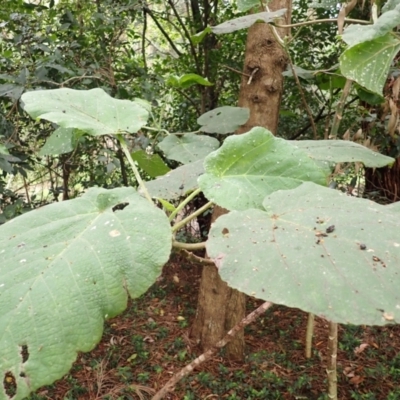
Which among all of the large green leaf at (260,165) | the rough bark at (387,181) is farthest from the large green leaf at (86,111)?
the rough bark at (387,181)

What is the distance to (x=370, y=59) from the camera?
0.71 m

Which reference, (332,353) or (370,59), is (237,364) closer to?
(332,353)

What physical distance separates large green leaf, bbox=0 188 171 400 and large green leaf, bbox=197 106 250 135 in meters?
0.78

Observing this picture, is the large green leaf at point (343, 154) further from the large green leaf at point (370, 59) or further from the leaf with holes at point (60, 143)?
the leaf with holes at point (60, 143)

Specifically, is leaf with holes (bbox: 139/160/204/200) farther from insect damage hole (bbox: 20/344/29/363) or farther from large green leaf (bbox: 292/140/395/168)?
insect damage hole (bbox: 20/344/29/363)

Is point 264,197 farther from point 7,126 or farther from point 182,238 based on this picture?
point 182,238

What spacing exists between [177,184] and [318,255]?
1.24ft

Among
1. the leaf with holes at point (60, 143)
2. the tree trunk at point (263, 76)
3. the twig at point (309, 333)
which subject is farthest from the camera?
the twig at point (309, 333)

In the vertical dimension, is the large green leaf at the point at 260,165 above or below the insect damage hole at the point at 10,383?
above

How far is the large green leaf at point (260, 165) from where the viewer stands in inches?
24.9

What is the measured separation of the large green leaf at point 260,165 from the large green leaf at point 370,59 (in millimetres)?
183

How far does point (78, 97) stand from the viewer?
2.84 ft

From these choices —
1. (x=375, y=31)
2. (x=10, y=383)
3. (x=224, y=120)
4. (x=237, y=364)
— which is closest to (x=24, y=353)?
(x=10, y=383)

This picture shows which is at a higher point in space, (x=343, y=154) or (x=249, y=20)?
(x=249, y=20)
